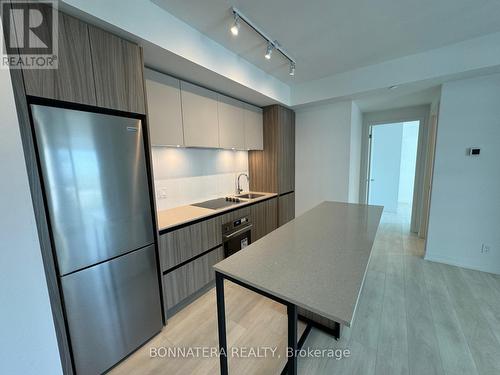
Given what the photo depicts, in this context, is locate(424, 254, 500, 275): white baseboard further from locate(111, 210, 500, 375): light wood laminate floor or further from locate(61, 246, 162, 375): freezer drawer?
locate(61, 246, 162, 375): freezer drawer

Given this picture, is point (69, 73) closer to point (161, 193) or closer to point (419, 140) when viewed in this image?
point (161, 193)

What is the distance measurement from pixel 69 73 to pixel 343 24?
2203 mm

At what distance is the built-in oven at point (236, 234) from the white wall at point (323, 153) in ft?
5.05

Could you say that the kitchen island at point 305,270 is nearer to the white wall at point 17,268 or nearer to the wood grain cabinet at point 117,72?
the white wall at point 17,268

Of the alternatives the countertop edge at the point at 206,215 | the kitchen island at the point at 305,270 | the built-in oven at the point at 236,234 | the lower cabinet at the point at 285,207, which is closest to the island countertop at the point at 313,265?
the kitchen island at the point at 305,270

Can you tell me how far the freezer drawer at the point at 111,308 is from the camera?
124 cm

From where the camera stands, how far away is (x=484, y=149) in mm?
2365

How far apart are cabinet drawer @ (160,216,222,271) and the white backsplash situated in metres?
0.61

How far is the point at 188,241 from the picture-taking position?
6.39 ft

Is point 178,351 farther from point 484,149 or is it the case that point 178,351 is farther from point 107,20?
point 484,149

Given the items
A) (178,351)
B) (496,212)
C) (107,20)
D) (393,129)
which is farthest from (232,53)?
(393,129)

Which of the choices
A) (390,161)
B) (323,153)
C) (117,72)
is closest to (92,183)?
(117,72)

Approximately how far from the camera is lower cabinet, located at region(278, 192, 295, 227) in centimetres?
341

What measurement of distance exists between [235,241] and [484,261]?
10.5 feet
